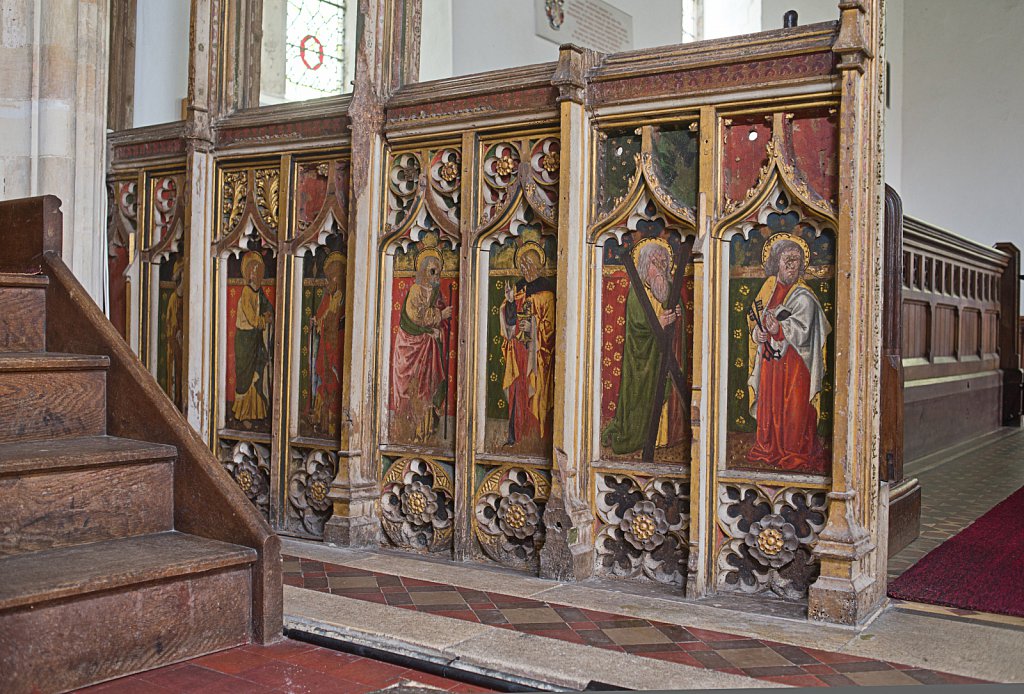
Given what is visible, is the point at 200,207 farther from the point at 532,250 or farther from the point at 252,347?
the point at 532,250

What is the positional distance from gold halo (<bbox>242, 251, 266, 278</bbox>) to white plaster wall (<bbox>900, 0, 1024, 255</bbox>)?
12630 mm

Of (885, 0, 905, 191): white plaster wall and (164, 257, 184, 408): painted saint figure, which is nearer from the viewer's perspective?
(164, 257, 184, 408): painted saint figure

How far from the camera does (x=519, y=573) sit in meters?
4.29

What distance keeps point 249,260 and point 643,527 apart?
8.28 feet

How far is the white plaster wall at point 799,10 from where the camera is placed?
41.4 feet

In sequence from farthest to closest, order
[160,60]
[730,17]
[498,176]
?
[730,17]
[160,60]
[498,176]

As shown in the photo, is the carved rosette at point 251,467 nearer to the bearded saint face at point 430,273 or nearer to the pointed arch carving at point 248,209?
the pointed arch carving at point 248,209

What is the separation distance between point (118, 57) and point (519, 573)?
4.10m

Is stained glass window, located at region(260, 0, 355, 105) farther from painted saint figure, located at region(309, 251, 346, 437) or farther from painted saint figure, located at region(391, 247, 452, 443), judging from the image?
painted saint figure, located at region(391, 247, 452, 443)

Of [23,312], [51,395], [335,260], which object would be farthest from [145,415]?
[335,260]

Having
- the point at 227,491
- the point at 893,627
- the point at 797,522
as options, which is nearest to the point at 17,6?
the point at 227,491

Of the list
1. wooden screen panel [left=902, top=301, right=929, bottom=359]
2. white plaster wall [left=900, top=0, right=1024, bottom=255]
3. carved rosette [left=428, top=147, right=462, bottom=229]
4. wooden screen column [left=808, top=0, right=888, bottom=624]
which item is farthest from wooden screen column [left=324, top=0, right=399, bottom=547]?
white plaster wall [left=900, top=0, right=1024, bottom=255]

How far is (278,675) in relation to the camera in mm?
2746

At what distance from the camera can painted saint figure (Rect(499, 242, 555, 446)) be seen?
4.34 metres
